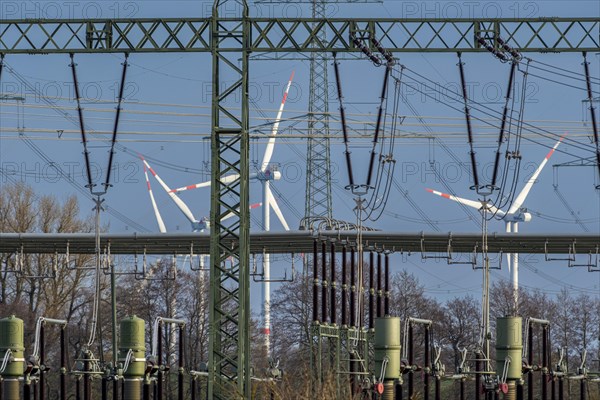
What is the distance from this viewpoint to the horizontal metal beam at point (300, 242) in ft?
176

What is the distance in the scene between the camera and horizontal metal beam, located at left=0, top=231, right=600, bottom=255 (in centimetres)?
5378

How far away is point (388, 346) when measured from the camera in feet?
142

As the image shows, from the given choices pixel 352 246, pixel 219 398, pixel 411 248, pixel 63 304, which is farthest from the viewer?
pixel 63 304

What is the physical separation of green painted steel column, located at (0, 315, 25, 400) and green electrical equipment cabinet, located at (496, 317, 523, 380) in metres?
13.5

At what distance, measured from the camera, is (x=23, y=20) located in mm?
37500

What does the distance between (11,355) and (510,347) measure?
45.8 ft

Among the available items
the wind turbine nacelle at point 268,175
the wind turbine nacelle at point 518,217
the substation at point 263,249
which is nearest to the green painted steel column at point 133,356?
the substation at point 263,249

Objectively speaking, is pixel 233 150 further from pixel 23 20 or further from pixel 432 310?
pixel 432 310

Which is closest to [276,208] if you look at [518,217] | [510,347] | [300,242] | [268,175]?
[268,175]

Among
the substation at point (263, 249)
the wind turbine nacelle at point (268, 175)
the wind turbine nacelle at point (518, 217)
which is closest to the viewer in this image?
the substation at point (263, 249)

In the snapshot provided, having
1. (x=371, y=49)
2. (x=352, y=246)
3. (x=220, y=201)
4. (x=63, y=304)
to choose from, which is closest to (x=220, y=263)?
(x=220, y=201)

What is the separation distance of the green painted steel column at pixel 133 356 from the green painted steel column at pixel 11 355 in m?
2.81

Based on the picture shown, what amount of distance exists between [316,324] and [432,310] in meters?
41.7

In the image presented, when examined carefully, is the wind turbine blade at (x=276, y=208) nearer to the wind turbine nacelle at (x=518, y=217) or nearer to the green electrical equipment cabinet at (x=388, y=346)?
the wind turbine nacelle at (x=518, y=217)
